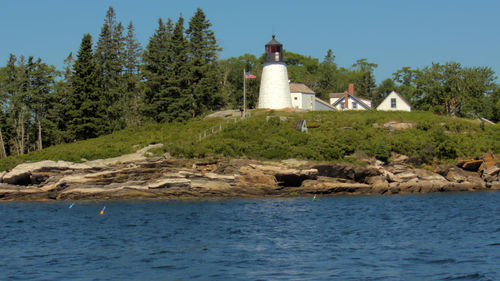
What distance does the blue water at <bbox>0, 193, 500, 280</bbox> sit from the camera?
1842cm

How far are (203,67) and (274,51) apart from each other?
A: 8714 mm

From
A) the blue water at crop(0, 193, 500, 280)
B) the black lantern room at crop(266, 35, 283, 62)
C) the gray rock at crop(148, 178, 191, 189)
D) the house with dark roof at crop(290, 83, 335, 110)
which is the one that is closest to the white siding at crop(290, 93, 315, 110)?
the house with dark roof at crop(290, 83, 335, 110)

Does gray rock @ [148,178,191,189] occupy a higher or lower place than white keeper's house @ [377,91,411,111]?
lower

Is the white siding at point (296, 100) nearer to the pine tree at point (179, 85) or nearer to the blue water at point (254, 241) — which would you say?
the pine tree at point (179, 85)

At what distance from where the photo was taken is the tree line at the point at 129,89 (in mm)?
62031

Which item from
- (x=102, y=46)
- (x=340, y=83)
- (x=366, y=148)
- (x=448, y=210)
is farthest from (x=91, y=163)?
(x=340, y=83)

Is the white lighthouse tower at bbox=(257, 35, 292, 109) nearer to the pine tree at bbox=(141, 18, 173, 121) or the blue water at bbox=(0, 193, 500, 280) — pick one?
the pine tree at bbox=(141, 18, 173, 121)

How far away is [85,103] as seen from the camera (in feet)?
197

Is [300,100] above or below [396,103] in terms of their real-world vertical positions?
above

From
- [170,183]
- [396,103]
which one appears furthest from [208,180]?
[396,103]

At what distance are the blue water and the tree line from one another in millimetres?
26239

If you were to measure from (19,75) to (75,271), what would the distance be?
50809mm

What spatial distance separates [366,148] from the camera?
163 ft

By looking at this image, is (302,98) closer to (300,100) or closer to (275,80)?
(300,100)
